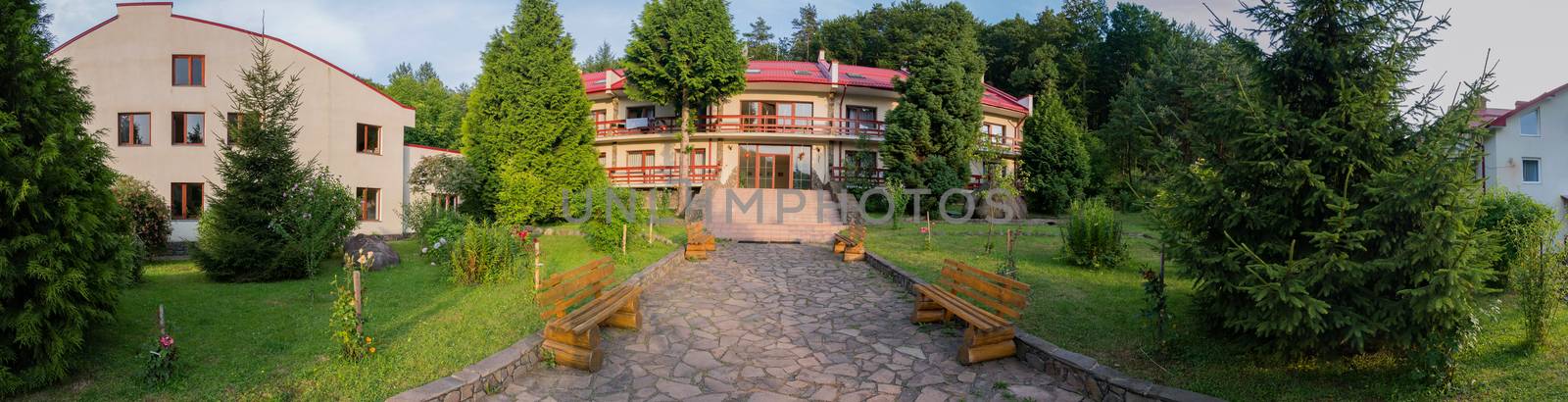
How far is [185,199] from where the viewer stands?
57.8ft

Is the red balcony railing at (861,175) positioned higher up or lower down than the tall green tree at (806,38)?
lower down

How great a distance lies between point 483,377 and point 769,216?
16567mm

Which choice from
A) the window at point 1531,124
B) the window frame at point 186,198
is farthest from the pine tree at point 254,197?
the window at point 1531,124

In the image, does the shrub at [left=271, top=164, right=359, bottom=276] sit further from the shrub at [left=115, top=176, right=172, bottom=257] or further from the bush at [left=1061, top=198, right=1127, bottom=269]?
the bush at [left=1061, top=198, right=1127, bottom=269]

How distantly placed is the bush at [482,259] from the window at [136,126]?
628 inches

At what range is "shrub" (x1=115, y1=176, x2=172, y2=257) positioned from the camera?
13078mm

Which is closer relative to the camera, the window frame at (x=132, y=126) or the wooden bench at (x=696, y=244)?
the wooden bench at (x=696, y=244)

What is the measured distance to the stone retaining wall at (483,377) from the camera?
13.7ft

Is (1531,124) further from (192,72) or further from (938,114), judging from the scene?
(192,72)

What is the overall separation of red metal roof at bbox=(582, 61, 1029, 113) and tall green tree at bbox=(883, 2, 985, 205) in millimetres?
3715

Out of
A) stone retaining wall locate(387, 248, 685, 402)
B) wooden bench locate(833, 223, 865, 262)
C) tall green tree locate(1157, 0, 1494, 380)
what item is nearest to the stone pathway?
stone retaining wall locate(387, 248, 685, 402)

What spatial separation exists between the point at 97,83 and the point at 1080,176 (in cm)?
3308

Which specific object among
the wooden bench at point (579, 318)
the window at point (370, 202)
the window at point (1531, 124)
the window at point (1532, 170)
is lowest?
the wooden bench at point (579, 318)

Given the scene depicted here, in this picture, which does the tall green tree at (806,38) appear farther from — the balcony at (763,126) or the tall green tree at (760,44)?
the balcony at (763,126)
